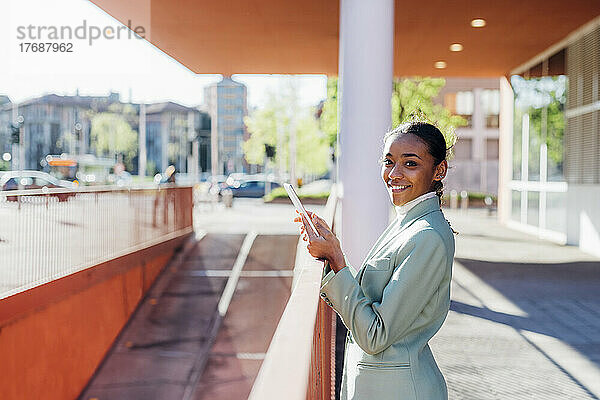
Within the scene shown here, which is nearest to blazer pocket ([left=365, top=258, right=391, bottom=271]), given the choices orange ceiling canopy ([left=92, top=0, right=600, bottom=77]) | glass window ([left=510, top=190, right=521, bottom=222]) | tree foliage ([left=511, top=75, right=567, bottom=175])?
orange ceiling canopy ([left=92, top=0, right=600, bottom=77])

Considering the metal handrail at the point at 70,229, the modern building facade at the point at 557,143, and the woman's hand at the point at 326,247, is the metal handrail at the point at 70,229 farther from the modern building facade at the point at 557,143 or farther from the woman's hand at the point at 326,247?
the modern building facade at the point at 557,143

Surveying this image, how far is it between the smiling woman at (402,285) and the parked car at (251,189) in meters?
40.5

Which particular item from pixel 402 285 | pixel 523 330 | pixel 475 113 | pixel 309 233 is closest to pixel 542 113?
pixel 523 330

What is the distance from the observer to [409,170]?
2.04 m

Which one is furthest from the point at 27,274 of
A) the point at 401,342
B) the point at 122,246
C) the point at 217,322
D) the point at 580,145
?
the point at 580,145

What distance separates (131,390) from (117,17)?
653 centimetres

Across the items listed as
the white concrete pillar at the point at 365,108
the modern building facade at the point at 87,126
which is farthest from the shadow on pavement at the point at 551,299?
the modern building facade at the point at 87,126

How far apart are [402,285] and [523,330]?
239 inches

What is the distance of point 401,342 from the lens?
6.20 feet

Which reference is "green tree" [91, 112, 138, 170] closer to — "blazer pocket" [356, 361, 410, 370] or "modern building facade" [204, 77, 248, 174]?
"modern building facade" [204, 77, 248, 174]

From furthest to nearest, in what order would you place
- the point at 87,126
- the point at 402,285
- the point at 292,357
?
1. the point at 87,126
2. the point at 402,285
3. the point at 292,357

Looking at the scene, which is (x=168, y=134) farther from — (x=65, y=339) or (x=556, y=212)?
(x=65, y=339)

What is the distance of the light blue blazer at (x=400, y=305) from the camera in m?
1.80

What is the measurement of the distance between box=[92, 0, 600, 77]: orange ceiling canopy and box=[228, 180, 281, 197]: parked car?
2414 centimetres
